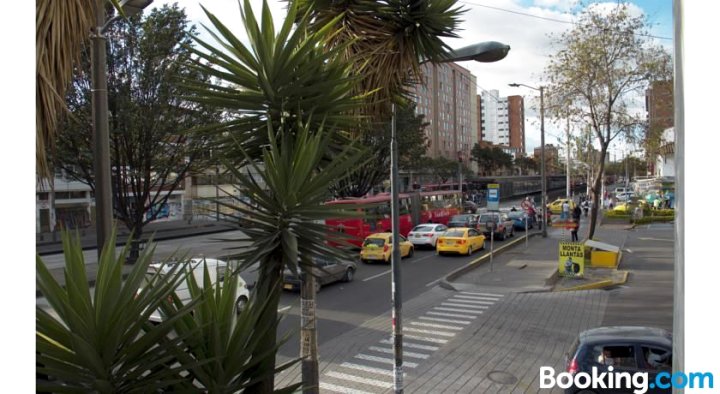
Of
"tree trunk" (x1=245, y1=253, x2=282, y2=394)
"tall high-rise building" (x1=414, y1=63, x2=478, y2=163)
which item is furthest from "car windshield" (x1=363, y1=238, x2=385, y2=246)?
"tall high-rise building" (x1=414, y1=63, x2=478, y2=163)

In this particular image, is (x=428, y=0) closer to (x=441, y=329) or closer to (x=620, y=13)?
(x=441, y=329)

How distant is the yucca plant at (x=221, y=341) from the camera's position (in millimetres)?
1954

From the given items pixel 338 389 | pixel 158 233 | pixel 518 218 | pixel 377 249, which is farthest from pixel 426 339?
pixel 158 233

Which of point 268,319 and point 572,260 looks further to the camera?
point 572,260

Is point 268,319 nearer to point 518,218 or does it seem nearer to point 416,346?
point 416,346

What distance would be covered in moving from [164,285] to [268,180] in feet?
2.05

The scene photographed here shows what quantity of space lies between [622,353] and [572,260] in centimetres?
1027

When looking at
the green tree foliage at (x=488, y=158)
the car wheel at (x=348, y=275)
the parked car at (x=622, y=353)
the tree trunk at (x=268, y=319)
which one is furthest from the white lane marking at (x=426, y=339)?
the green tree foliage at (x=488, y=158)

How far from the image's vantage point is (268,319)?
223 cm

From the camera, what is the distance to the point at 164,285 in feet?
6.29

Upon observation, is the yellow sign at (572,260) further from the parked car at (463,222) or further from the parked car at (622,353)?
the parked car at (463,222)

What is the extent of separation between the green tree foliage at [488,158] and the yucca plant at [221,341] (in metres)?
74.6

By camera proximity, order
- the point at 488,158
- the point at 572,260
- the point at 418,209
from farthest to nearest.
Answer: the point at 488,158, the point at 418,209, the point at 572,260

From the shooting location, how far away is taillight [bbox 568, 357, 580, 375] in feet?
22.4
